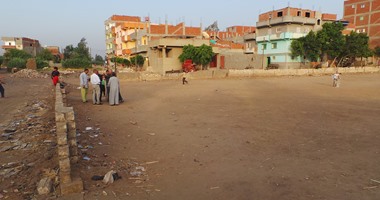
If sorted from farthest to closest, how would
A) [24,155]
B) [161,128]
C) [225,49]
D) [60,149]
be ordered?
[225,49]
[161,128]
[24,155]
[60,149]

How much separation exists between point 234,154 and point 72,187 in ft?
10.4

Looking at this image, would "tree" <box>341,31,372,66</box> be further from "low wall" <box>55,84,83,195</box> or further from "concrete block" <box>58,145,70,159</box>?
"concrete block" <box>58,145,70,159</box>

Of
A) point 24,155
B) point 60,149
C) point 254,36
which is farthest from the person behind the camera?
point 254,36

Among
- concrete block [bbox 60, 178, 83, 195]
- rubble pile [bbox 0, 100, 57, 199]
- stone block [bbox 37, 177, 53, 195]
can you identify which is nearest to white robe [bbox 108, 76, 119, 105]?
rubble pile [bbox 0, 100, 57, 199]

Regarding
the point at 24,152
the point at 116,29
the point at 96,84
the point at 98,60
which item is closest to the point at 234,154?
the point at 24,152

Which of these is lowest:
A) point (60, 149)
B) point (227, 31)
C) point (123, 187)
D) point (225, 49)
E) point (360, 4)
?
point (123, 187)

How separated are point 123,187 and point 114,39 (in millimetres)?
61842

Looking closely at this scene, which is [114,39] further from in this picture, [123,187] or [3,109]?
[123,187]

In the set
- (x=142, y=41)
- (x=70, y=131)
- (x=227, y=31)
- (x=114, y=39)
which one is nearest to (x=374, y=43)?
(x=227, y=31)

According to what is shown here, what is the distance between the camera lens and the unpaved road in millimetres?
4094

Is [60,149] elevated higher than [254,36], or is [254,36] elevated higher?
[254,36]

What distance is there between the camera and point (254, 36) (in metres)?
48.2

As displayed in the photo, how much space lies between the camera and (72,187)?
3.93 m

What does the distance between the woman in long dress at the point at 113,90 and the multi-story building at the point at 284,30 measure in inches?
1383
